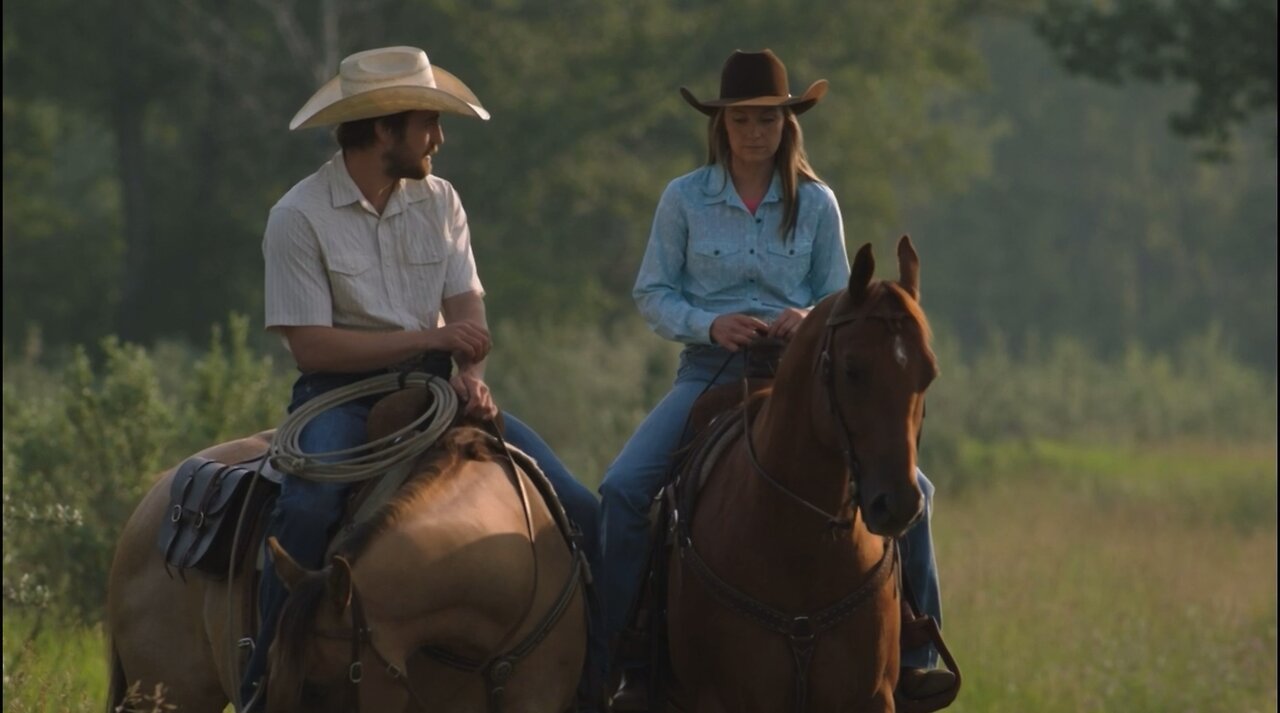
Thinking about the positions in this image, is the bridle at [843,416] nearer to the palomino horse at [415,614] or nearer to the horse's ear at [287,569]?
the palomino horse at [415,614]

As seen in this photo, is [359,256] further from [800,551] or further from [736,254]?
[800,551]

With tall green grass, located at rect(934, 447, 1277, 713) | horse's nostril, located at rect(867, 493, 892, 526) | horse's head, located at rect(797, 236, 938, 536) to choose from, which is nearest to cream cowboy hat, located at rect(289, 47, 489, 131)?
horse's head, located at rect(797, 236, 938, 536)

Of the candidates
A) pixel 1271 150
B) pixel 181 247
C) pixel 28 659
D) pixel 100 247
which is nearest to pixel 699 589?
pixel 28 659

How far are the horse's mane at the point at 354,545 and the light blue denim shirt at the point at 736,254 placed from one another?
1.11m

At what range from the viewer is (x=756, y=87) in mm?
8469

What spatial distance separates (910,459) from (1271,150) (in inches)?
662

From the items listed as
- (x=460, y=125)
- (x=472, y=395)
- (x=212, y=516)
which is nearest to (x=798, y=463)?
(x=472, y=395)

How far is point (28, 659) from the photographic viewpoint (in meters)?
9.64

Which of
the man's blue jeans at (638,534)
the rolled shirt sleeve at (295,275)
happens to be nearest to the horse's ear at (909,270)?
the man's blue jeans at (638,534)

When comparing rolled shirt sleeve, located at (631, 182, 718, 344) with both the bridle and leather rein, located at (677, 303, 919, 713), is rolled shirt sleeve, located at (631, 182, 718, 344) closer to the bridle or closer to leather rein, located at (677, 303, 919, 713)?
leather rein, located at (677, 303, 919, 713)

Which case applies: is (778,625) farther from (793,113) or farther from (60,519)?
(60,519)

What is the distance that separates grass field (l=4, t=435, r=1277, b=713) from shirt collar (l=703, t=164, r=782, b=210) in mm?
2972

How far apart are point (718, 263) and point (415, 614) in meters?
2.10

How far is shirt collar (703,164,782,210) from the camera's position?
8508 millimetres
